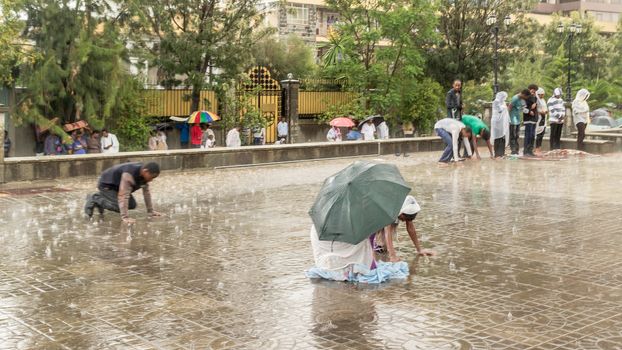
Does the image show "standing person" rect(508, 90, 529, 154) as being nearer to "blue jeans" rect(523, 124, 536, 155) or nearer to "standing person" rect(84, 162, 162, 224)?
"blue jeans" rect(523, 124, 536, 155)

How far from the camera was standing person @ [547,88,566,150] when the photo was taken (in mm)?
21906

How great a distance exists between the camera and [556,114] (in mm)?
22188

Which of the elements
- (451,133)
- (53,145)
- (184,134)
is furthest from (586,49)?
(53,145)

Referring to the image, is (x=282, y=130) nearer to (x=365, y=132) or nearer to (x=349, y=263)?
(x=365, y=132)

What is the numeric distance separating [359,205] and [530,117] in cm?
1458

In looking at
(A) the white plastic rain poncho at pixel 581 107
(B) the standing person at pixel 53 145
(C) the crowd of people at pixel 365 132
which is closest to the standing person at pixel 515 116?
(A) the white plastic rain poncho at pixel 581 107

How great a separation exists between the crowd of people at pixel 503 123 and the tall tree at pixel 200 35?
26.3 ft

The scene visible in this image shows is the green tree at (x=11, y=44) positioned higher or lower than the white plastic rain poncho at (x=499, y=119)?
higher

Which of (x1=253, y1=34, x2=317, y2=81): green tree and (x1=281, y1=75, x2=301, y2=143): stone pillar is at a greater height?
(x1=253, y1=34, x2=317, y2=81): green tree

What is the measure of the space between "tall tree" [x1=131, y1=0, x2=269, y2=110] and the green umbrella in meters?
18.3

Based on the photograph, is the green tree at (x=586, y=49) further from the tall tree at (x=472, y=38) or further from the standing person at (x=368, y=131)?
the standing person at (x=368, y=131)

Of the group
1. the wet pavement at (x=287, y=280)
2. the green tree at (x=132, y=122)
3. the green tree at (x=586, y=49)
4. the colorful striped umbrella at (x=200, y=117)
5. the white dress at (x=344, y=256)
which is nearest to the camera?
the wet pavement at (x=287, y=280)

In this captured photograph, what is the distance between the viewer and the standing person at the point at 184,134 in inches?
A: 1085

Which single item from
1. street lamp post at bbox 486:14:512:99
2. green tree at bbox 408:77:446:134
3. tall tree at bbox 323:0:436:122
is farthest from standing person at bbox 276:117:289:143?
street lamp post at bbox 486:14:512:99
